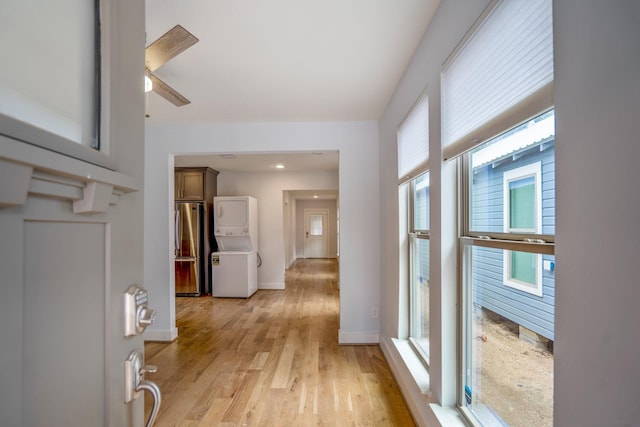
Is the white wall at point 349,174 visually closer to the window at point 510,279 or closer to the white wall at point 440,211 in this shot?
the white wall at point 440,211

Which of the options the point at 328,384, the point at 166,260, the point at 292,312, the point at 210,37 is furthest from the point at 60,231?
the point at 292,312

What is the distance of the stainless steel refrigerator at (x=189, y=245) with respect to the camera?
5.51m

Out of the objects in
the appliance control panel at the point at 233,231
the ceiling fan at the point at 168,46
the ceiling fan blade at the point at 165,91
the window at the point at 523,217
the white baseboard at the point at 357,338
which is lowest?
the white baseboard at the point at 357,338

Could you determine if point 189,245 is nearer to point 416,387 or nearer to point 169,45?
point 169,45

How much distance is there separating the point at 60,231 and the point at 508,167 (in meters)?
1.39

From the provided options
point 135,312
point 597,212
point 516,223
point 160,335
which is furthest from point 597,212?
point 160,335

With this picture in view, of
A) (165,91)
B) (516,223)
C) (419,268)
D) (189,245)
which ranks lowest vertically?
(189,245)

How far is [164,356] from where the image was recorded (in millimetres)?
3100

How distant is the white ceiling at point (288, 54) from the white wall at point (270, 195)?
312 cm

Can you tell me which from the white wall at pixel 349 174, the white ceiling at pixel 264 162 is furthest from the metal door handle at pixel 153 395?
the white ceiling at pixel 264 162

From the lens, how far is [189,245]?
5.52 metres

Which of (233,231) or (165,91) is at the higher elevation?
(165,91)

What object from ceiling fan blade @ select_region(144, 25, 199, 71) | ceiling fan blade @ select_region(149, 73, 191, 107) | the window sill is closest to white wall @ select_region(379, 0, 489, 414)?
the window sill

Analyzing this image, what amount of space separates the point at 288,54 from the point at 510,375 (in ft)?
7.13
